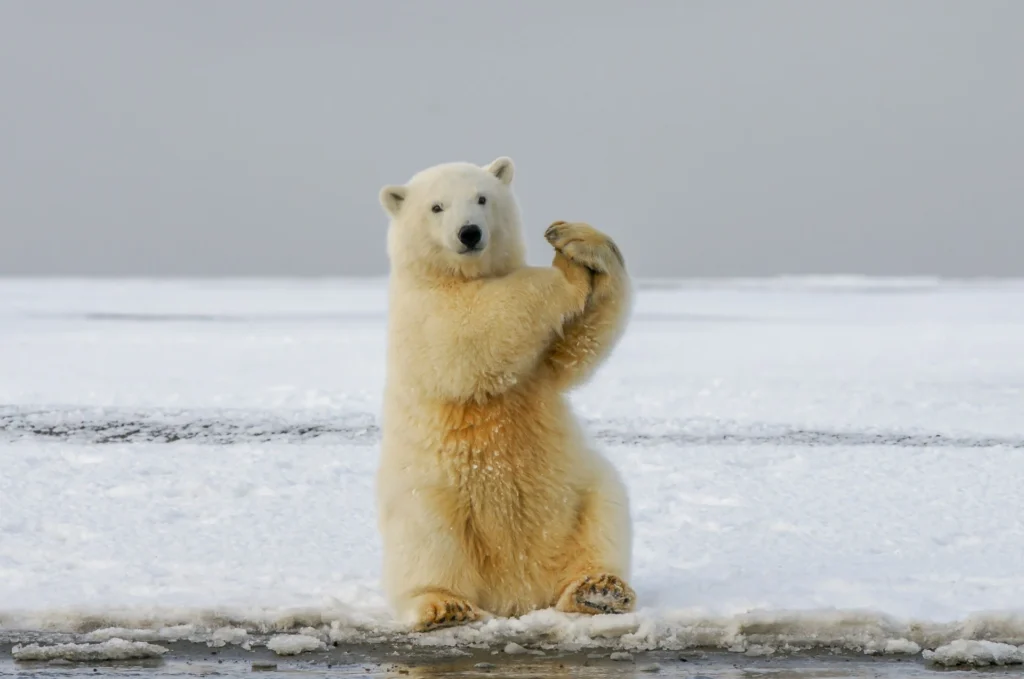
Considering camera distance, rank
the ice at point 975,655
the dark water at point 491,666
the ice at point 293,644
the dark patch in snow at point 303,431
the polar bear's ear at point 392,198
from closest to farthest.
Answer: the dark water at point 491,666 < the ice at point 975,655 < the ice at point 293,644 < the polar bear's ear at point 392,198 < the dark patch in snow at point 303,431

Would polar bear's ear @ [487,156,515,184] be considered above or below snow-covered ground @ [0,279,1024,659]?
above

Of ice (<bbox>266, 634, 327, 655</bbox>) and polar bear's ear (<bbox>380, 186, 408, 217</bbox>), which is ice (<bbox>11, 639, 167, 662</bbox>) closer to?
ice (<bbox>266, 634, 327, 655</bbox>)

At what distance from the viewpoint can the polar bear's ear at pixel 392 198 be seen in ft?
13.2

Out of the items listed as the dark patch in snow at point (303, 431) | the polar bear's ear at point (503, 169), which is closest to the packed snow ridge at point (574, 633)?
the polar bear's ear at point (503, 169)

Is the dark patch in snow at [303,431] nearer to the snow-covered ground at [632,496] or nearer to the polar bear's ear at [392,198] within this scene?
the snow-covered ground at [632,496]

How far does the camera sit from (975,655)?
339 centimetres

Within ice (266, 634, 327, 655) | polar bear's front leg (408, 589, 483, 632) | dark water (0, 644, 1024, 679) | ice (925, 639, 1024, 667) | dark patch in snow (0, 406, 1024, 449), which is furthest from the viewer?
dark patch in snow (0, 406, 1024, 449)

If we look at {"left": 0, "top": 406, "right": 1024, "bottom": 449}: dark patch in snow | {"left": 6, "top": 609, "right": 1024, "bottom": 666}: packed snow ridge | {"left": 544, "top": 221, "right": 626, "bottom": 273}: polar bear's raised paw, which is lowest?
{"left": 6, "top": 609, "right": 1024, "bottom": 666}: packed snow ridge

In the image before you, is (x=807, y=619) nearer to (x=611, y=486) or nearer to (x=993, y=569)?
(x=611, y=486)

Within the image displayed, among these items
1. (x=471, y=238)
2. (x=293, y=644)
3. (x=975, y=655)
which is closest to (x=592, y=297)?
(x=471, y=238)

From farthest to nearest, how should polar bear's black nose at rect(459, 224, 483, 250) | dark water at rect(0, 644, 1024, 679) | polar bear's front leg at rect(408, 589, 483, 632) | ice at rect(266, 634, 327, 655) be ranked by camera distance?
polar bear's black nose at rect(459, 224, 483, 250) → polar bear's front leg at rect(408, 589, 483, 632) → ice at rect(266, 634, 327, 655) → dark water at rect(0, 644, 1024, 679)

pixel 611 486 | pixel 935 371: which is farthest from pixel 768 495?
pixel 935 371

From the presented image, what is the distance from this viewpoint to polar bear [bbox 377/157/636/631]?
380 centimetres

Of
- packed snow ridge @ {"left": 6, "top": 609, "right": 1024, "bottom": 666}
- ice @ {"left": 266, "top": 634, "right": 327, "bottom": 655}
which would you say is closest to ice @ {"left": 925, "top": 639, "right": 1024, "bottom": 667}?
packed snow ridge @ {"left": 6, "top": 609, "right": 1024, "bottom": 666}
